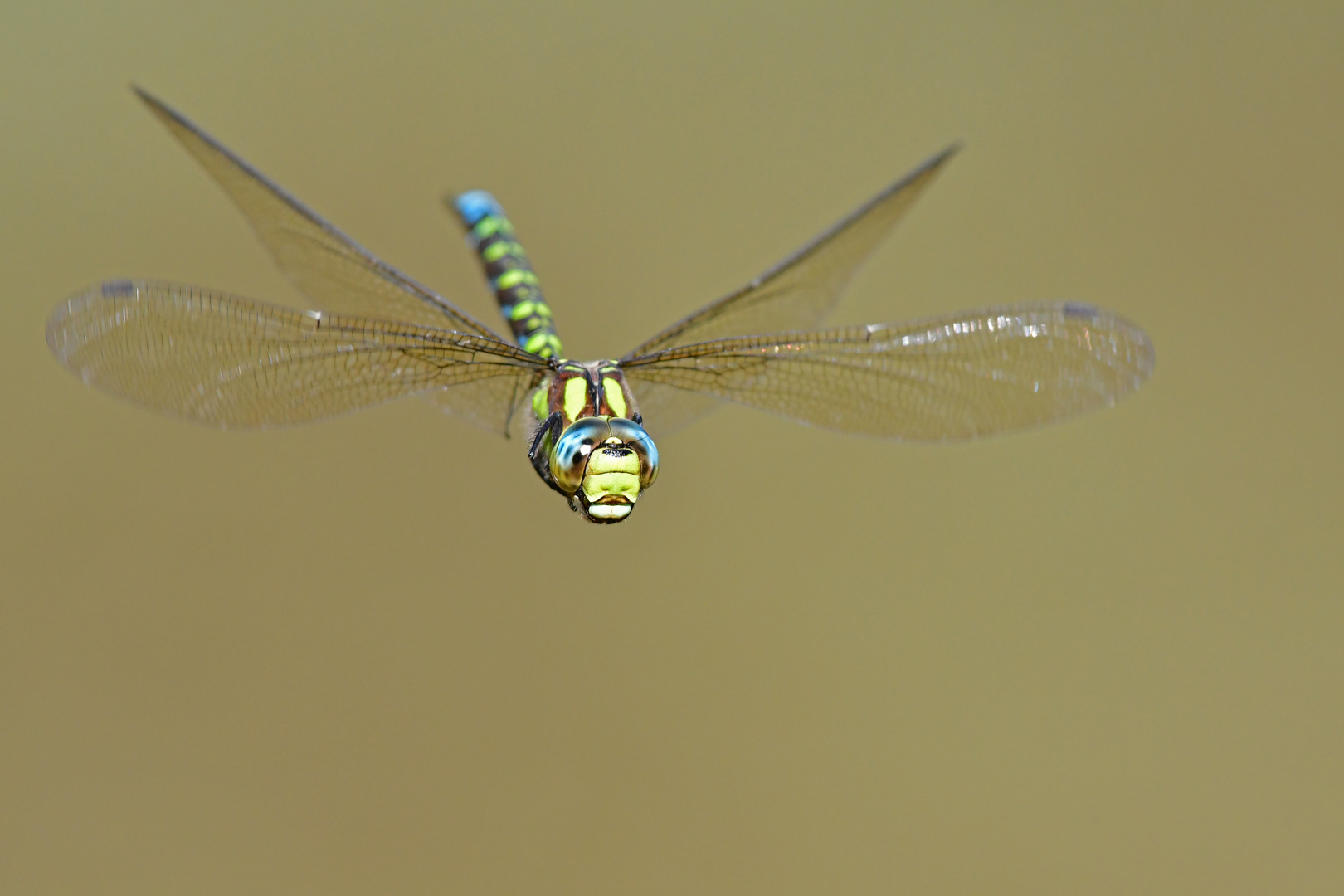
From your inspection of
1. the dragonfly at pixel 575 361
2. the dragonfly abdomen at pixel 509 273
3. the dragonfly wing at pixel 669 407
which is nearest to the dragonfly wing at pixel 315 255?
the dragonfly at pixel 575 361

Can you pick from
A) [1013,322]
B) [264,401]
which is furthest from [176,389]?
[1013,322]

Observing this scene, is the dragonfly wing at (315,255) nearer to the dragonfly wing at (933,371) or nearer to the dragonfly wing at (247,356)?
the dragonfly wing at (247,356)

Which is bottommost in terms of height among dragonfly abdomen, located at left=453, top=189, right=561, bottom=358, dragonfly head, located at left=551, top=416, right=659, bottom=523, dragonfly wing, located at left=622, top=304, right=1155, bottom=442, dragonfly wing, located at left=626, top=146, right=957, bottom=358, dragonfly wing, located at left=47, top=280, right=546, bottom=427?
dragonfly head, located at left=551, top=416, right=659, bottom=523

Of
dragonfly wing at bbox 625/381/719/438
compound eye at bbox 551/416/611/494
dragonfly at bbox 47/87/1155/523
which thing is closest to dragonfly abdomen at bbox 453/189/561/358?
dragonfly at bbox 47/87/1155/523

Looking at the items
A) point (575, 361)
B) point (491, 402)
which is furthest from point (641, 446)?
point (491, 402)

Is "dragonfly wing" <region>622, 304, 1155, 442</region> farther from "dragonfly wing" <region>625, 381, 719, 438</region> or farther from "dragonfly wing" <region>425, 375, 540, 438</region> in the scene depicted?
"dragonfly wing" <region>425, 375, 540, 438</region>

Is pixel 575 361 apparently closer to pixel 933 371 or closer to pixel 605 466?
pixel 605 466

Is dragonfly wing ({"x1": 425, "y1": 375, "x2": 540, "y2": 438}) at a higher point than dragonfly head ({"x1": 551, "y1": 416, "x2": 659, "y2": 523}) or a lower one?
higher

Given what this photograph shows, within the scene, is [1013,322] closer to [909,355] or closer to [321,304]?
[909,355]
